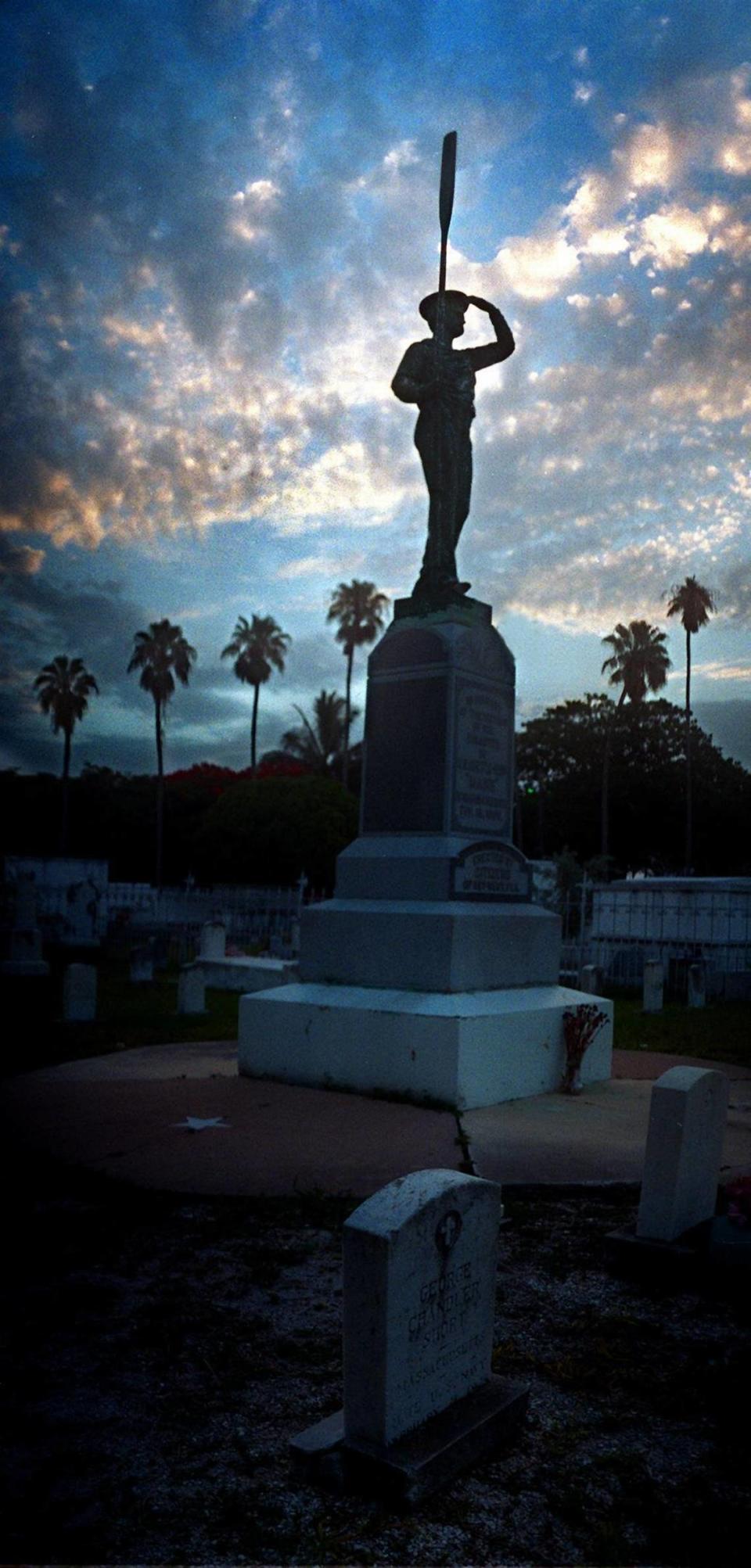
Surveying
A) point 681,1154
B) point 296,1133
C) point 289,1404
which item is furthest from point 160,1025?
point 289,1404

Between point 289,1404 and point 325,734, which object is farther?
point 325,734

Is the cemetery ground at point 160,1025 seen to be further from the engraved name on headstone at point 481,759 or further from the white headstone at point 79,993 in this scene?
the engraved name on headstone at point 481,759

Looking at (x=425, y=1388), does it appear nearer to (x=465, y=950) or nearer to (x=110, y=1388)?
(x=110, y=1388)

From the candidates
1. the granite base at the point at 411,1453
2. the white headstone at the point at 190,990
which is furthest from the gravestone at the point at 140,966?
the granite base at the point at 411,1453

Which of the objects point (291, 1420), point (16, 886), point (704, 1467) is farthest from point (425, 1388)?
point (16, 886)

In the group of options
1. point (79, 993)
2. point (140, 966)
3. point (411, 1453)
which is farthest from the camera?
point (140, 966)

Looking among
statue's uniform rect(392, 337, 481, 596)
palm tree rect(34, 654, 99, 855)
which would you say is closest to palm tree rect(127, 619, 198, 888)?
palm tree rect(34, 654, 99, 855)

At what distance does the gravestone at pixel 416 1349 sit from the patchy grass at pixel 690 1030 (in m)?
8.12

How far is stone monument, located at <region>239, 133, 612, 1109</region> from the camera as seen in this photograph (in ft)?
24.4

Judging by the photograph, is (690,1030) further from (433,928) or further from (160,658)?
(160,658)

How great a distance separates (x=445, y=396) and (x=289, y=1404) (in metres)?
8.17

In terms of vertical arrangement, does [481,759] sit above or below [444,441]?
below

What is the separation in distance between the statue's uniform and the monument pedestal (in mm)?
598

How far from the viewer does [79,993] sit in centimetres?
1236
